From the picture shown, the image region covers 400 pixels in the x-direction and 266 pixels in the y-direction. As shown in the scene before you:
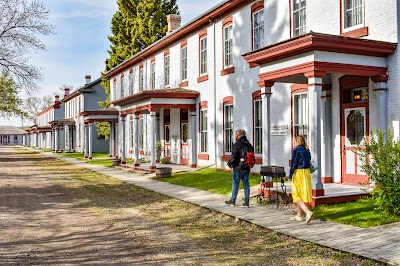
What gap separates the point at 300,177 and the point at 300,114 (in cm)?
575

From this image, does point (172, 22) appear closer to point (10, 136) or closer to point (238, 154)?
point (238, 154)

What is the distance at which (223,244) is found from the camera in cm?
737

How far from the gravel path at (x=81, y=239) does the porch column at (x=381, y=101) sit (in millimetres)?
6388

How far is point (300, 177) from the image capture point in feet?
29.4

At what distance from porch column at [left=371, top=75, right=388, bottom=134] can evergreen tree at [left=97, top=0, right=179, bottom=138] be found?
30.1 meters

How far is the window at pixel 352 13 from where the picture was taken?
12.2 metres

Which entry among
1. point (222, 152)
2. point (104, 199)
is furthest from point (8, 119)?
point (104, 199)

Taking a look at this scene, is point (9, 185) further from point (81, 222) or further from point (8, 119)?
point (8, 119)

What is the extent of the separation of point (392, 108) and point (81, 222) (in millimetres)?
8241

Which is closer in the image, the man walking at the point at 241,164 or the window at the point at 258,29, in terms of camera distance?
the man walking at the point at 241,164

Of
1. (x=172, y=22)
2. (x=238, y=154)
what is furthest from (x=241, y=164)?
(x=172, y=22)

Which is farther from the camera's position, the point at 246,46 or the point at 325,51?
the point at 246,46

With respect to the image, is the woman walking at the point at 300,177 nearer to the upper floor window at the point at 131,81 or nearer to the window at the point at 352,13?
the window at the point at 352,13

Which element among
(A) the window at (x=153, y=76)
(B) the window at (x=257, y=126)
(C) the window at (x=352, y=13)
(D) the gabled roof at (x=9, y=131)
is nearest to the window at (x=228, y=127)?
(B) the window at (x=257, y=126)
